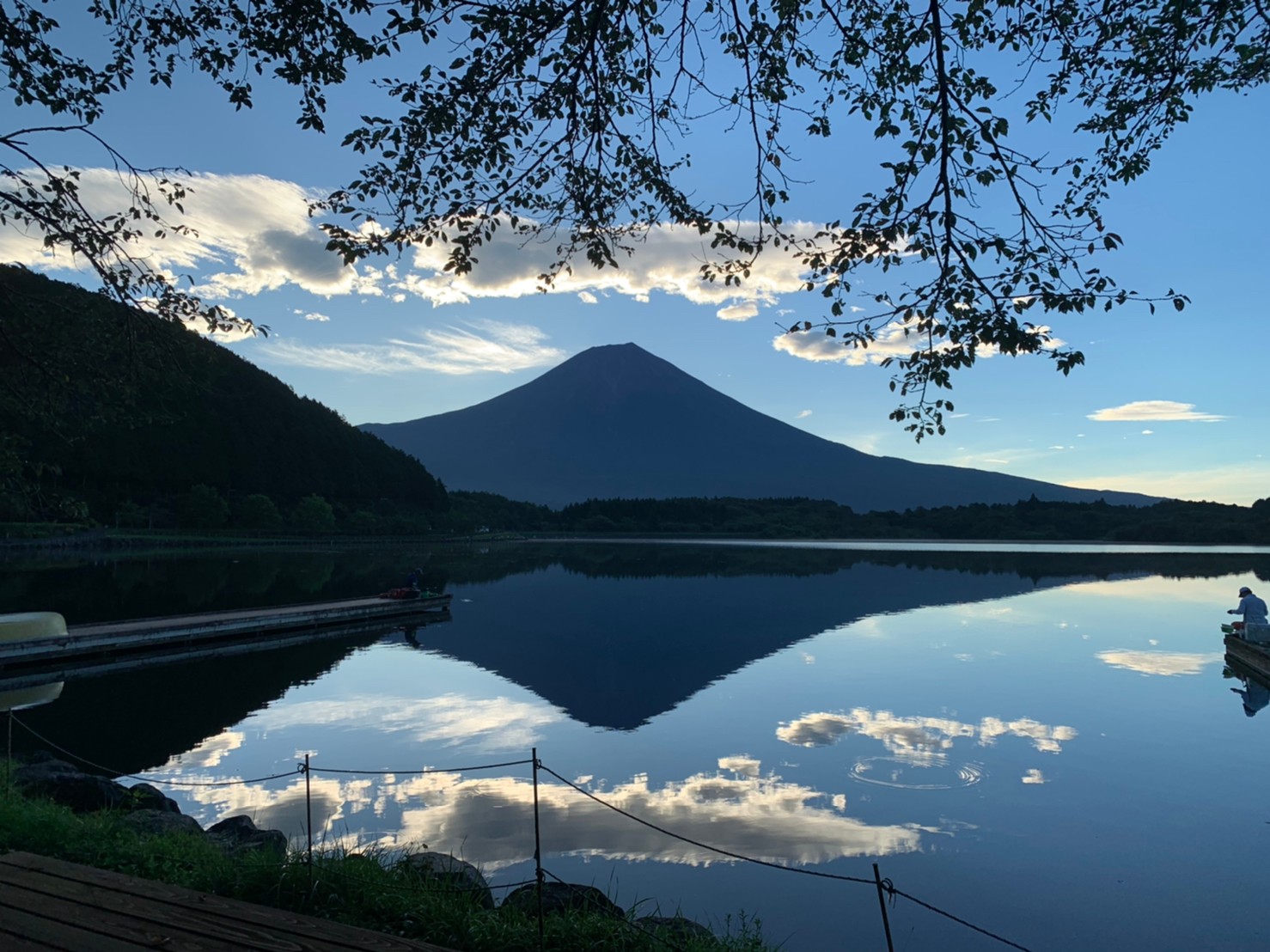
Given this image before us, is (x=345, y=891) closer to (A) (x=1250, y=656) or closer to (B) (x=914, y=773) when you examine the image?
(B) (x=914, y=773)

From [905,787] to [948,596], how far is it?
33102 mm

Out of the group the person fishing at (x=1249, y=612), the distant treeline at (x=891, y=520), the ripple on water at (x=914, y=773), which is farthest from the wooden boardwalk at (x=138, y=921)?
the distant treeline at (x=891, y=520)

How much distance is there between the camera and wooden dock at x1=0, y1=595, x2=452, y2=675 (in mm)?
Result: 19766

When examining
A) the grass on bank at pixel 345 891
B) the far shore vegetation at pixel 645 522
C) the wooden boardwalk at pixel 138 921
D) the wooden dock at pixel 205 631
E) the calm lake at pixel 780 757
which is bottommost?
the calm lake at pixel 780 757

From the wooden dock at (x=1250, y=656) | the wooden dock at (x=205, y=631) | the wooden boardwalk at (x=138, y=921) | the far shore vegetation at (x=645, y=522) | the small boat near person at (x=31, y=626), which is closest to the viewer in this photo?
the wooden boardwalk at (x=138, y=921)

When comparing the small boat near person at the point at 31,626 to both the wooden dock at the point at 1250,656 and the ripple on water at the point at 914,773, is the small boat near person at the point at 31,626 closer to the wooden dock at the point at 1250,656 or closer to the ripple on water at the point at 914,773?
the ripple on water at the point at 914,773

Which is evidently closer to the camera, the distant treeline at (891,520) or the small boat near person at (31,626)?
the small boat near person at (31,626)

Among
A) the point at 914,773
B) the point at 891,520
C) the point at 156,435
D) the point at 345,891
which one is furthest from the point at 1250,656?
the point at 891,520

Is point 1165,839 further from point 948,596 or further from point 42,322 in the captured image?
point 948,596

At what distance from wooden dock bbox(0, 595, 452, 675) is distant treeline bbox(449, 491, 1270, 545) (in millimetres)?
99987

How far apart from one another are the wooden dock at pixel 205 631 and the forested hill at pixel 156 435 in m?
6.62

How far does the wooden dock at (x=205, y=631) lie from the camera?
64.8ft

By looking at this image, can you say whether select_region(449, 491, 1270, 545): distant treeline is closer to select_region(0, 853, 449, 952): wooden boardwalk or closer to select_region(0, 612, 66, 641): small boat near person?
select_region(0, 612, 66, 641): small boat near person

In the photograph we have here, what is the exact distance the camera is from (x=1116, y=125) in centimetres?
796
